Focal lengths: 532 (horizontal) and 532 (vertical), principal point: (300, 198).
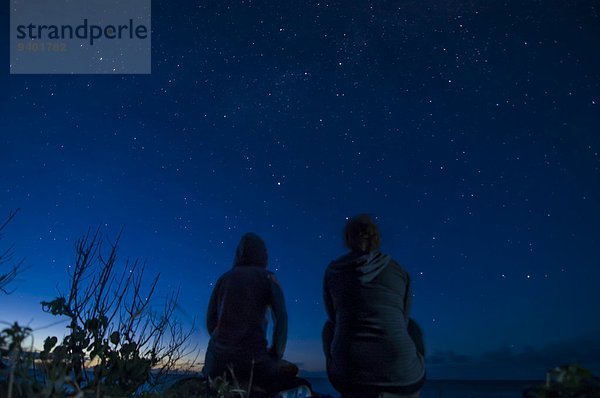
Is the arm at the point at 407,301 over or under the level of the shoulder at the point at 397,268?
under

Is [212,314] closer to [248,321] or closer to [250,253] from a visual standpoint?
[248,321]

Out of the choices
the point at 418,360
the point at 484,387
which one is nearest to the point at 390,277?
the point at 418,360

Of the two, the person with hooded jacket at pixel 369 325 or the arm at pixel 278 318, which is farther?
the arm at pixel 278 318

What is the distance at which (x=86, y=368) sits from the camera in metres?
3.64

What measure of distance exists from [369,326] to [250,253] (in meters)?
1.41

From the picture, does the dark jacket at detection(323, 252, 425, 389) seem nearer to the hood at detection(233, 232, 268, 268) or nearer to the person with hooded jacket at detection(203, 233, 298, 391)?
the person with hooded jacket at detection(203, 233, 298, 391)

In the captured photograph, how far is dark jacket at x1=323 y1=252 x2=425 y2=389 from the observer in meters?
2.80

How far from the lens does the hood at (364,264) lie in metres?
3.03

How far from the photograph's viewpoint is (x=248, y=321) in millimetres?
3834

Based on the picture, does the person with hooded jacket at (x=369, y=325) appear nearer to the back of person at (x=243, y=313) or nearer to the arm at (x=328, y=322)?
the arm at (x=328, y=322)

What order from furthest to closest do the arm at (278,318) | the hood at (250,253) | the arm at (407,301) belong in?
the hood at (250,253)
the arm at (278,318)
the arm at (407,301)

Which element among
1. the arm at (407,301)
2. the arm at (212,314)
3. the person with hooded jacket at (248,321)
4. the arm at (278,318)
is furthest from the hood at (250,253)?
the arm at (407,301)

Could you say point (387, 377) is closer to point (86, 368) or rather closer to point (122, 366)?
point (122, 366)

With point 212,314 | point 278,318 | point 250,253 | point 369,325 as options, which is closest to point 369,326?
point 369,325
